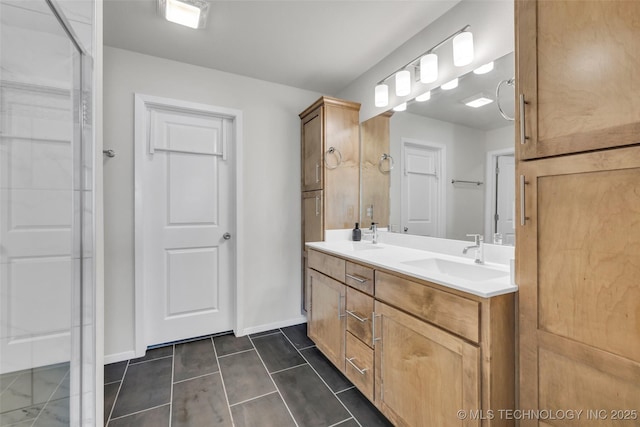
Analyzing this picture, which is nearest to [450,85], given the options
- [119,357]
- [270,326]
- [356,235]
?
[356,235]

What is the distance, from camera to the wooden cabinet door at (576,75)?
771 millimetres

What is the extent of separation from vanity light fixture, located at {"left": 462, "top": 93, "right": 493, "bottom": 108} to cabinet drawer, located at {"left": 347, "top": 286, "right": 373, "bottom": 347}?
1.28 m

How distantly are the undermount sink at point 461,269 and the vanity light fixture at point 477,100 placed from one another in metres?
0.92

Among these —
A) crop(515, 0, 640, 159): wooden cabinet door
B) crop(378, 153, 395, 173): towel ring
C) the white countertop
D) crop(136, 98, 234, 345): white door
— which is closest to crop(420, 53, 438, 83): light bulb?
crop(378, 153, 395, 173): towel ring

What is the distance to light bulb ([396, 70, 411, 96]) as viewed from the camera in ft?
6.52

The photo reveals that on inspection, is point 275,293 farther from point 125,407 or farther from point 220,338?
point 125,407

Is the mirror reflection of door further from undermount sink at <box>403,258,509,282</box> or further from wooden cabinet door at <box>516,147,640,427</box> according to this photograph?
wooden cabinet door at <box>516,147,640,427</box>

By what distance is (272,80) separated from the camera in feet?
8.59

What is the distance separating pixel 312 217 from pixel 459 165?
1.32 m

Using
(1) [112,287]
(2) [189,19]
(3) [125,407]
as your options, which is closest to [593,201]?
(2) [189,19]

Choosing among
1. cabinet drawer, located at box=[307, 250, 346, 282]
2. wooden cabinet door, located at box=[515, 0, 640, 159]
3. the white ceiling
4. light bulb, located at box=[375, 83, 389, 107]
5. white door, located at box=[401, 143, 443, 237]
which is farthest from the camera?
light bulb, located at box=[375, 83, 389, 107]

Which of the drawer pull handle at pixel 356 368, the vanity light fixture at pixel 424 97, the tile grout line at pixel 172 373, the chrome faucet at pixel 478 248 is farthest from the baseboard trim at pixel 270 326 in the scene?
the vanity light fixture at pixel 424 97

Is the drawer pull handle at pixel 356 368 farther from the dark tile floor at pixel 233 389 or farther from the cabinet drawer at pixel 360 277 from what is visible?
the cabinet drawer at pixel 360 277

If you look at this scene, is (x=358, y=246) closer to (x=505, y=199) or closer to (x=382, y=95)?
(x=505, y=199)
